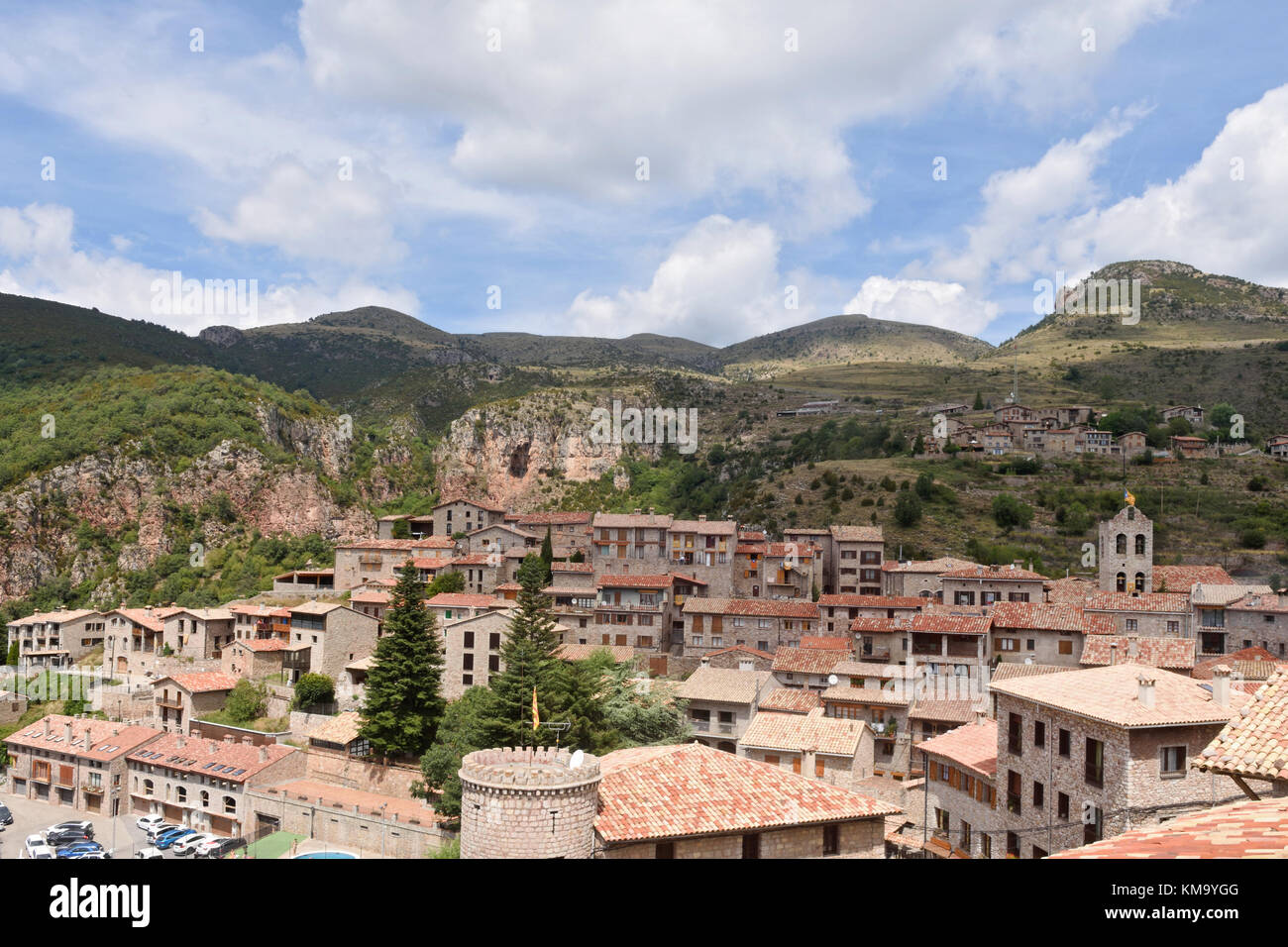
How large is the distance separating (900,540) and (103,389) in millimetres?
96606

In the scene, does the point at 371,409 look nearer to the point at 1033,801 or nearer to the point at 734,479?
the point at 734,479

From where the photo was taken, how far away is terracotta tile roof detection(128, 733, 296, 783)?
41.5m

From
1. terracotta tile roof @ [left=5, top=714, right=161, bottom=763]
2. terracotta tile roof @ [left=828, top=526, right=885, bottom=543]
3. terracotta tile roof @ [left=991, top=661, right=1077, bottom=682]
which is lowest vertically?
terracotta tile roof @ [left=5, top=714, right=161, bottom=763]

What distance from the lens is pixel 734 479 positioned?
104 m

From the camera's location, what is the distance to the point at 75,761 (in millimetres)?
47625

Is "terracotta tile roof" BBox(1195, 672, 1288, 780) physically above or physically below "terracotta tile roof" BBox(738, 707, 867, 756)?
above

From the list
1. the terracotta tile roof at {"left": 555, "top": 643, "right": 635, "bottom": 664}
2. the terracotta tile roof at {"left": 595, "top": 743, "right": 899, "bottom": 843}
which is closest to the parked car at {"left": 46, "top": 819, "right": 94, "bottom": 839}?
the terracotta tile roof at {"left": 555, "top": 643, "right": 635, "bottom": 664}

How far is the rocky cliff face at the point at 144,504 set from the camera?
Result: 89.1 metres

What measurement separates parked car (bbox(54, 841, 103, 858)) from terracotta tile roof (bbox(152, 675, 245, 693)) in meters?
14.2

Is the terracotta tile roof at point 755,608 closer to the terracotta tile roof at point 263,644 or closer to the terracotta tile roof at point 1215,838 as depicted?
the terracotta tile roof at point 263,644

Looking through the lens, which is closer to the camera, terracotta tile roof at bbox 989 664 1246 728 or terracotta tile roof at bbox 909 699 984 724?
terracotta tile roof at bbox 989 664 1246 728

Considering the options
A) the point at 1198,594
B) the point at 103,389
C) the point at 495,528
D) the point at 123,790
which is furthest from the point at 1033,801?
the point at 103,389

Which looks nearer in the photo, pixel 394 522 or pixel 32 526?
pixel 394 522

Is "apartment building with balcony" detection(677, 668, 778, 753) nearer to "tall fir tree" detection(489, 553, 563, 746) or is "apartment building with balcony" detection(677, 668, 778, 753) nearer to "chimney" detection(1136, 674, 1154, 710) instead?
"tall fir tree" detection(489, 553, 563, 746)
